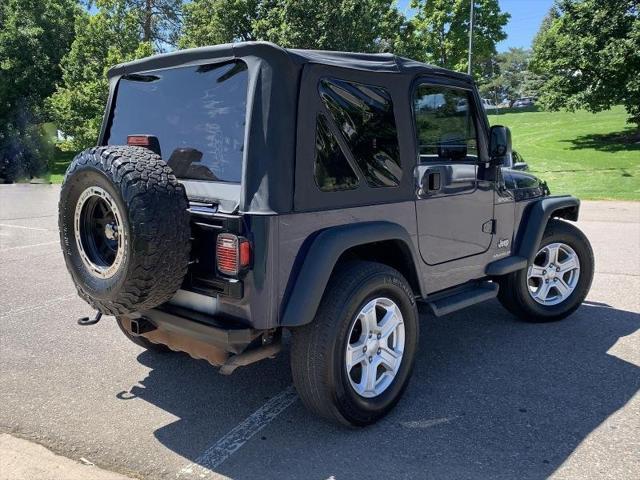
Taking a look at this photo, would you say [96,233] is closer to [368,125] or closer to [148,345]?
[148,345]

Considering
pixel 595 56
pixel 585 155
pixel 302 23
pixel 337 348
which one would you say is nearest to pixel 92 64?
pixel 302 23

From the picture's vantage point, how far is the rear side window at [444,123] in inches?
144

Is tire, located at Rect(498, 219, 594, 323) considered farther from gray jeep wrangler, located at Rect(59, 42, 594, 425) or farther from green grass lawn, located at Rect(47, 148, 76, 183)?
green grass lawn, located at Rect(47, 148, 76, 183)

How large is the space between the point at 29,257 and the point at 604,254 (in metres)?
8.23

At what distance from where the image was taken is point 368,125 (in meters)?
3.29

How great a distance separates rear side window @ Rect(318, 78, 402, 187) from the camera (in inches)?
122

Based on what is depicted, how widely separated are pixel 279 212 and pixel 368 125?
925 millimetres

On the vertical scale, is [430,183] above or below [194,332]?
above

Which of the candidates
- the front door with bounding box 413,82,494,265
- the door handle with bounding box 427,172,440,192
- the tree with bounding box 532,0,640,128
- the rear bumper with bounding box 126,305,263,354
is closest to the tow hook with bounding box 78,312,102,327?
the rear bumper with bounding box 126,305,263,354

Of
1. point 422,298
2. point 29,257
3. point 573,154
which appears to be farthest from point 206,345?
point 573,154

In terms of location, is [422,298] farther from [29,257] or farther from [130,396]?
[29,257]

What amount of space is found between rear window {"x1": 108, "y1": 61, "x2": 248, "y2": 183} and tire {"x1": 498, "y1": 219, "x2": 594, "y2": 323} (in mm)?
2790

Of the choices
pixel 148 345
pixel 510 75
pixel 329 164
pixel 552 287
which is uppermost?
pixel 510 75

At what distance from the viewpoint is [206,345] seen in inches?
114
